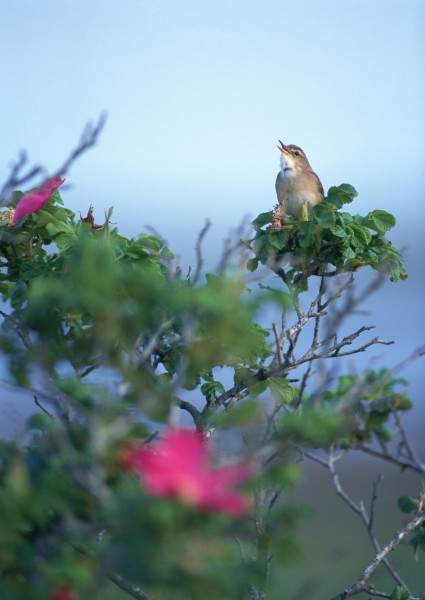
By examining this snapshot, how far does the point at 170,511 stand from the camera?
1.40 m

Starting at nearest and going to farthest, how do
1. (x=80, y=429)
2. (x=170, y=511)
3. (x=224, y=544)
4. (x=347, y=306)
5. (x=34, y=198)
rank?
(x=170, y=511)
(x=224, y=544)
(x=80, y=429)
(x=347, y=306)
(x=34, y=198)

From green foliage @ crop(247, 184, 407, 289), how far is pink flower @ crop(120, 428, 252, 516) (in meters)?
1.54

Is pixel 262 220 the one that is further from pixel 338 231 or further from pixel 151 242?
pixel 151 242

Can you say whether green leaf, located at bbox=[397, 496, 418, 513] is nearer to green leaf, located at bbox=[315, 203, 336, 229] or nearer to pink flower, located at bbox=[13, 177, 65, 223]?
green leaf, located at bbox=[315, 203, 336, 229]

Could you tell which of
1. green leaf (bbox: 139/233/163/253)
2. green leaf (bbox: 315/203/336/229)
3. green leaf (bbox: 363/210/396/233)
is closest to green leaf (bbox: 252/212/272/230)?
green leaf (bbox: 315/203/336/229)

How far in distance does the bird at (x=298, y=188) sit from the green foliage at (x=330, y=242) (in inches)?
4.3

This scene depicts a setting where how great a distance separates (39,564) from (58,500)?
0.14 metres

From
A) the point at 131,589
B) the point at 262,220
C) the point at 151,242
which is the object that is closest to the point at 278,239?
the point at 262,220

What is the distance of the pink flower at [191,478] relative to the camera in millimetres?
1457

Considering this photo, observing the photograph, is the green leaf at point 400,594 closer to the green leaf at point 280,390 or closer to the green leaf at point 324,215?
the green leaf at point 280,390

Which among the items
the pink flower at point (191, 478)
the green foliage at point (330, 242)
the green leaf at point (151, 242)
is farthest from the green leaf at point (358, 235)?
the pink flower at point (191, 478)

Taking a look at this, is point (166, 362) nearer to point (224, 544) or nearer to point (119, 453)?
point (119, 453)

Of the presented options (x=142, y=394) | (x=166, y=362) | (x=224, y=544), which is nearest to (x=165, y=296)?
(x=142, y=394)

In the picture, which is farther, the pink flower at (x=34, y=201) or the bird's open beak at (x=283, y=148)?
the bird's open beak at (x=283, y=148)
